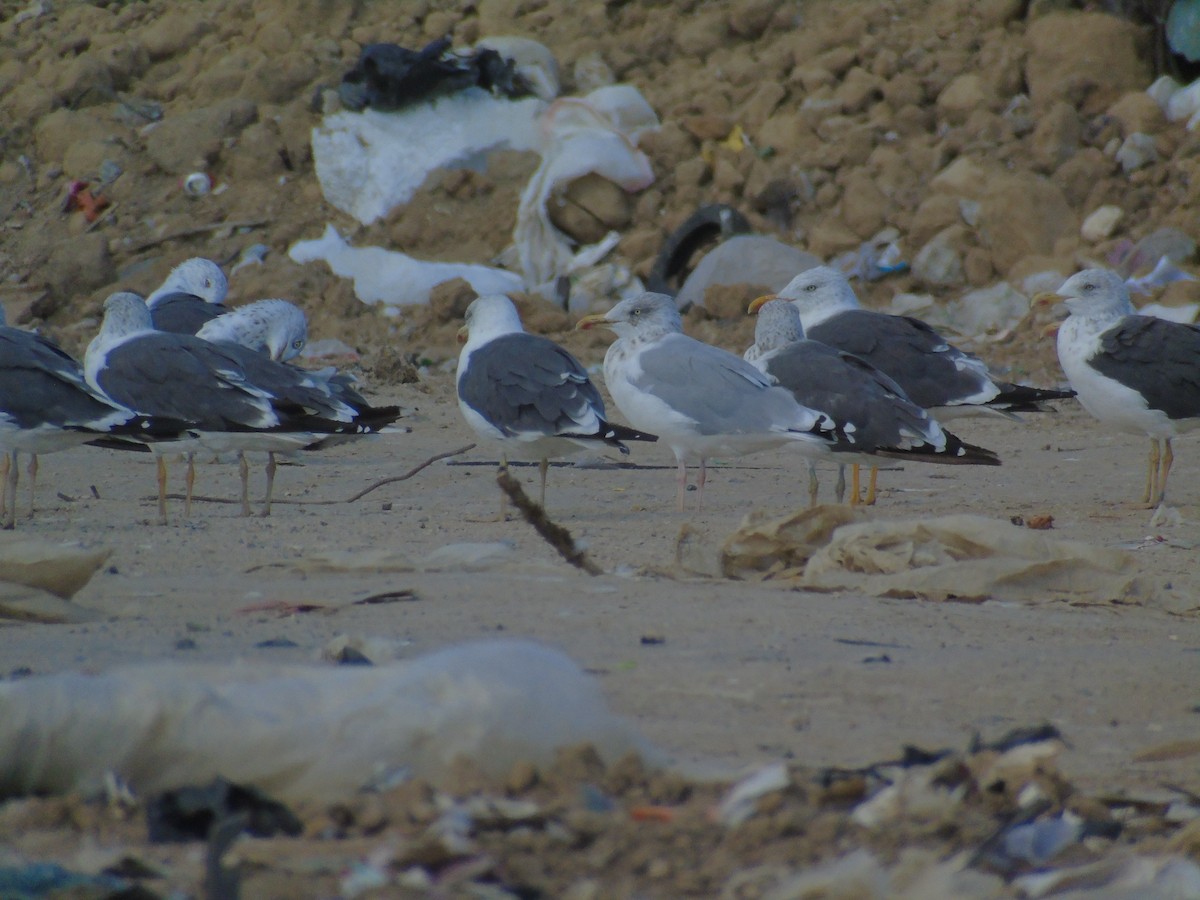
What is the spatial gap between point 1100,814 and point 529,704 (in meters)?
0.95

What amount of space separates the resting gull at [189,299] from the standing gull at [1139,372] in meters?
5.25

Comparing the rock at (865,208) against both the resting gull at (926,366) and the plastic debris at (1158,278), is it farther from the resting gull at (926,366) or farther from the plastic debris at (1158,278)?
the resting gull at (926,366)

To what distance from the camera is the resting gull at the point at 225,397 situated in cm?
692

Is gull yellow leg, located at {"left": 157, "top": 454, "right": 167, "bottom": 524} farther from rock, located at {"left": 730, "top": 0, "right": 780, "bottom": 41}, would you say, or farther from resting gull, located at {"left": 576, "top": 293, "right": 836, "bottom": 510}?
rock, located at {"left": 730, "top": 0, "right": 780, "bottom": 41}

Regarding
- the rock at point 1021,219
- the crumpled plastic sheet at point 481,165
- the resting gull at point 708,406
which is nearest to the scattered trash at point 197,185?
the crumpled plastic sheet at point 481,165

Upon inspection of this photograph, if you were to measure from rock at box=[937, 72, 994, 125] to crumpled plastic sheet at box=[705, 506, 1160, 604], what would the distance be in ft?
31.0

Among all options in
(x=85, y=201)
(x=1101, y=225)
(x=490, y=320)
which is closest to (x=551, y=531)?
(x=490, y=320)

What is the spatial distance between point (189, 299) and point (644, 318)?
13.7 ft

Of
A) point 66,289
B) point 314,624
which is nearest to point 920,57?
point 66,289

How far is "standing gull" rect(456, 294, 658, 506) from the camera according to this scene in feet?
22.3

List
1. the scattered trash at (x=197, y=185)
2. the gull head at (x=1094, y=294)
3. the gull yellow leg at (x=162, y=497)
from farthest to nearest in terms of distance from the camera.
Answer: the scattered trash at (x=197, y=185) → the gull head at (x=1094, y=294) → the gull yellow leg at (x=162, y=497)

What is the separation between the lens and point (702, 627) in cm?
392

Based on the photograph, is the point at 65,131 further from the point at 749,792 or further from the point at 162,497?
the point at 749,792

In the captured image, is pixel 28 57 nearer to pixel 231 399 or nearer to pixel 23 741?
pixel 231 399
